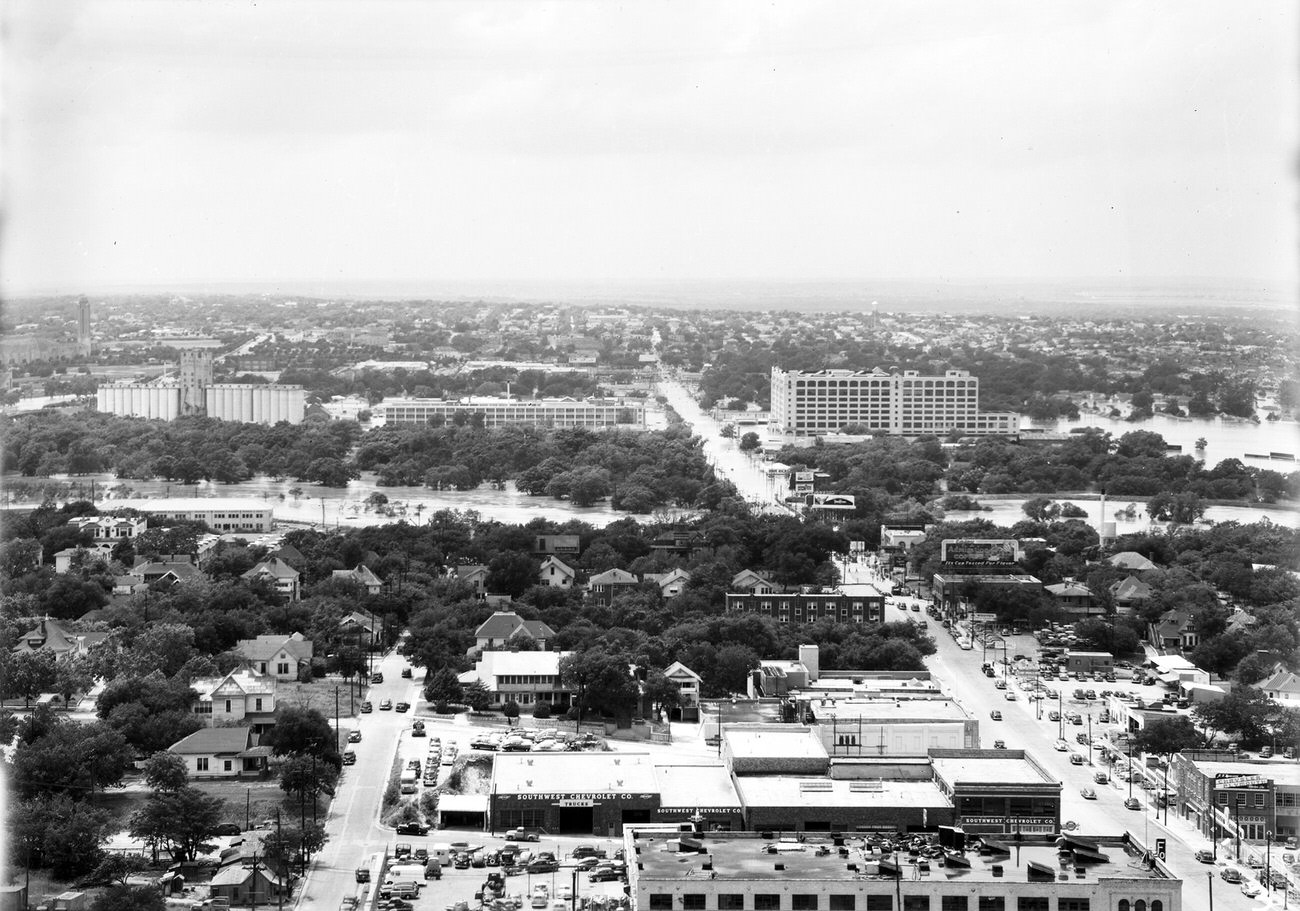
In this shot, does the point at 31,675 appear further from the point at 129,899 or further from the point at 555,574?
the point at 555,574

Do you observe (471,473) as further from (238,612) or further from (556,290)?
(556,290)

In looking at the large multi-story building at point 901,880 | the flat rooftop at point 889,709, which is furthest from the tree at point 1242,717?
the large multi-story building at point 901,880

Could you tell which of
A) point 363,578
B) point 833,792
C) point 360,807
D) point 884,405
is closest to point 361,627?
point 363,578

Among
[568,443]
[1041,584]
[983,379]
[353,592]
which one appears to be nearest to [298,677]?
[353,592]

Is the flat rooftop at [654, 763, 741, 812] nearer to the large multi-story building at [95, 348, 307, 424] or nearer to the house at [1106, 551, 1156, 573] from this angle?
→ the house at [1106, 551, 1156, 573]

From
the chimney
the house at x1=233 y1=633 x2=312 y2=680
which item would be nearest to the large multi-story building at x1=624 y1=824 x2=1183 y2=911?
the chimney

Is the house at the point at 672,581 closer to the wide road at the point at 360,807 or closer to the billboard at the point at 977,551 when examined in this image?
the billboard at the point at 977,551
